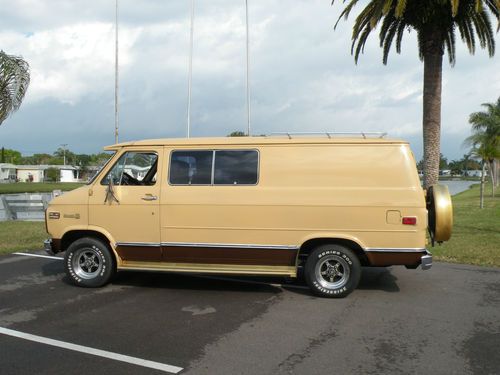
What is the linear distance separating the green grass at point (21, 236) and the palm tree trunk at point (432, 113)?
11598 mm

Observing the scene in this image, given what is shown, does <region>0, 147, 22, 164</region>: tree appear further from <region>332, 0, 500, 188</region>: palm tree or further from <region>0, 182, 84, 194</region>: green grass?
<region>332, 0, 500, 188</region>: palm tree

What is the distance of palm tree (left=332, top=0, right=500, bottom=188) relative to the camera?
597 inches

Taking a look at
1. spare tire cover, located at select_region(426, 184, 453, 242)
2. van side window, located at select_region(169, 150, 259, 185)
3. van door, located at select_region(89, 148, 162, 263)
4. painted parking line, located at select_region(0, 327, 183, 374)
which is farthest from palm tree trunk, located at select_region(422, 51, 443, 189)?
painted parking line, located at select_region(0, 327, 183, 374)

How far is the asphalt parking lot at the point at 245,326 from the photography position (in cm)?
459

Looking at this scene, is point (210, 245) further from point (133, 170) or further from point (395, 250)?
point (395, 250)

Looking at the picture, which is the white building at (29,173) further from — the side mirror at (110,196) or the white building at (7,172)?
the side mirror at (110,196)

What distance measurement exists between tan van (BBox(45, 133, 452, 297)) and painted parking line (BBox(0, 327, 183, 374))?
2110mm

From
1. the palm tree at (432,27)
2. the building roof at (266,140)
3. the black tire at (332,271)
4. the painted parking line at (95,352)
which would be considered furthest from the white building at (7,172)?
the black tire at (332,271)

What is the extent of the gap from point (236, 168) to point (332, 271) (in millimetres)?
1954

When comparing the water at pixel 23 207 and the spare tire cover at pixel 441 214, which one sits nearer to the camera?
the spare tire cover at pixel 441 214

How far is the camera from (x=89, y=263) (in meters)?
7.51

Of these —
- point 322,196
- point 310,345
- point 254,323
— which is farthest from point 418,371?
point 322,196

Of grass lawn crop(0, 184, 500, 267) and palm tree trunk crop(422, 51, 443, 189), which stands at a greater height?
palm tree trunk crop(422, 51, 443, 189)

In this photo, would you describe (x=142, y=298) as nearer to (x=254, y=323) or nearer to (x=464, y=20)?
(x=254, y=323)
